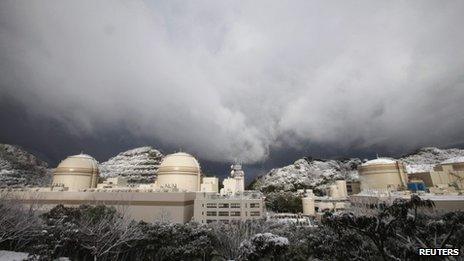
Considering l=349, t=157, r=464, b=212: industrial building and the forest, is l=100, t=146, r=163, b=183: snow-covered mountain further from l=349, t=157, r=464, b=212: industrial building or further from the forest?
the forest

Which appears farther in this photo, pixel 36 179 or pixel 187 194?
pixel 36 179

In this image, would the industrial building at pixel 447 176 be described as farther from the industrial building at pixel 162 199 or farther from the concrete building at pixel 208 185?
the concrete building at pixel 208 185

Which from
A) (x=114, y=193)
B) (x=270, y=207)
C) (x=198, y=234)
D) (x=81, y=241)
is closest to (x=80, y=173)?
(x=114, y=193)

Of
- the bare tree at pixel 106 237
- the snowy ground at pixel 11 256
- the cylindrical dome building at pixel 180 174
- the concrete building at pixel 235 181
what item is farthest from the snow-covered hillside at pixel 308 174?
the snowy ground at pixel 11 256

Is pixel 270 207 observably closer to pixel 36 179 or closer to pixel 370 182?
pixel 370 182

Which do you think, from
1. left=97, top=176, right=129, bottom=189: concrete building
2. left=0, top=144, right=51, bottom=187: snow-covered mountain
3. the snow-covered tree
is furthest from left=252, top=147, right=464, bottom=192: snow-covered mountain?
the snow-covered tree
